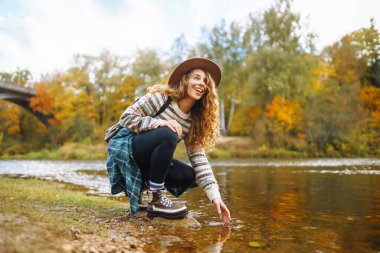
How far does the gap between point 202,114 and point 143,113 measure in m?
0.60

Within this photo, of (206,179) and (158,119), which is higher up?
(158,119)

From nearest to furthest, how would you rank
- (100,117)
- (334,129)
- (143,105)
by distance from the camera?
(143,105) → (334,129) → (100,117)

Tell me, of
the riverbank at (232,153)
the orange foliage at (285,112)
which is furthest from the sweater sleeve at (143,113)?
the orange foliage at (285,112)

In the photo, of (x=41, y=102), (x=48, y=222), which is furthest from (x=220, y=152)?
(x=48, y=222)

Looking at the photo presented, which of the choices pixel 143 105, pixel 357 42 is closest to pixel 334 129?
pixel 357 42

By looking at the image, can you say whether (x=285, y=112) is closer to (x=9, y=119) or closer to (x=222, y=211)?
(x=222, y=211)

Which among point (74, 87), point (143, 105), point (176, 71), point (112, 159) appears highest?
point (74, 87)

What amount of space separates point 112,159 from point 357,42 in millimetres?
33715

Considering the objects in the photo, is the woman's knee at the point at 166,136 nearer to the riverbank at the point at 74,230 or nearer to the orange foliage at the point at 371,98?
the riverbank at the point at 74,230

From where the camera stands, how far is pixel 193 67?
11.0 feet

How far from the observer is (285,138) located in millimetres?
24891

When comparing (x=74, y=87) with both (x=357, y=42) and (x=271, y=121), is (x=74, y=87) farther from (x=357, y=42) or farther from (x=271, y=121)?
(x=357, y=42)

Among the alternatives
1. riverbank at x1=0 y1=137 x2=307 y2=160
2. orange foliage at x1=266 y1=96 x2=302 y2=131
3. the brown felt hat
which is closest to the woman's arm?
the brown felt hat

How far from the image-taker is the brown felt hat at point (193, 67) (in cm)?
326
